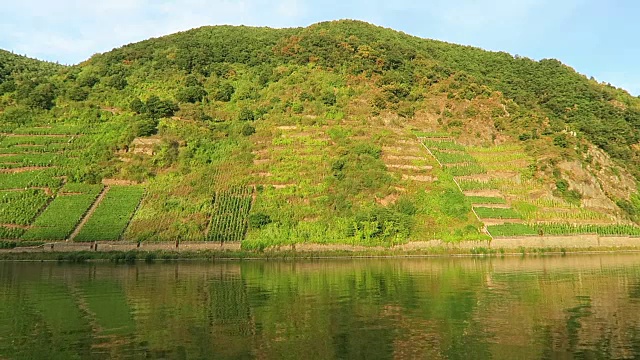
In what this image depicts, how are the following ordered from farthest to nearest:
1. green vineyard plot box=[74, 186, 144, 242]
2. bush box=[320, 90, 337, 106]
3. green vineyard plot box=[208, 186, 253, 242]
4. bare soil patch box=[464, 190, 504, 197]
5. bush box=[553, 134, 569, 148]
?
bush box=[320, 90, 337, 106] → bush box=[553, 134, 569, 148] → bare soil patch box=[464, 190, 504, 197] → green vineyard plot box=[208, 186, 253, 242] → green vineyard plot box=[74, 186, 144, 242]

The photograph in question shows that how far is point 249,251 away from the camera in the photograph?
49.7 metres

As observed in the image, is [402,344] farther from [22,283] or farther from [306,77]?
[306,77]

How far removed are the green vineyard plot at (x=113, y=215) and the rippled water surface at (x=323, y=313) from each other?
11.7 m

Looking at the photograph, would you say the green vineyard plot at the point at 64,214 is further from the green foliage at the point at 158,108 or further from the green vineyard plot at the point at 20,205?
the green foliage at the point at 158,108

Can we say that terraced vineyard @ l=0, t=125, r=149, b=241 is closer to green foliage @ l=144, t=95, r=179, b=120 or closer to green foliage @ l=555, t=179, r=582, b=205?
green foliage @ l=144, t=95, r=179, b=120

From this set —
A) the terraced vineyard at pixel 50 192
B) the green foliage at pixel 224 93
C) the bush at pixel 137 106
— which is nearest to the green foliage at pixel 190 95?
the green foliage at pixel 224 93

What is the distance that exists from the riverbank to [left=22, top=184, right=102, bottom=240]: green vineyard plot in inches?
80.1

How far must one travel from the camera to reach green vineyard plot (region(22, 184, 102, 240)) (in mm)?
51500

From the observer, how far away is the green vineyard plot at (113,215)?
5141cm

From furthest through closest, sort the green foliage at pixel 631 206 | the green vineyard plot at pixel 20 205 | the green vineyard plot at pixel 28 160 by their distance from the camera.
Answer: the green foliage at pixel 631 206
the green vineyard plot at pixel 28 160
the green vineyard plot at pixel 20 205

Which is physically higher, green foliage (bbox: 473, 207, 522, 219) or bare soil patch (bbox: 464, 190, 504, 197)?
bare soil patch (bbox: 464, 190, 504, 197)

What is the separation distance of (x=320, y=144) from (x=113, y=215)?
26580 mm

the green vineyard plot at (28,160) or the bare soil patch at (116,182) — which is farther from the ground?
the green vineyard plot at (28,160)

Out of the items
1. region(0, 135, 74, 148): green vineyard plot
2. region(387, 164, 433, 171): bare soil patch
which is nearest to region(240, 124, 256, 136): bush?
region(387, 164, 433, 171): bare soil patch
